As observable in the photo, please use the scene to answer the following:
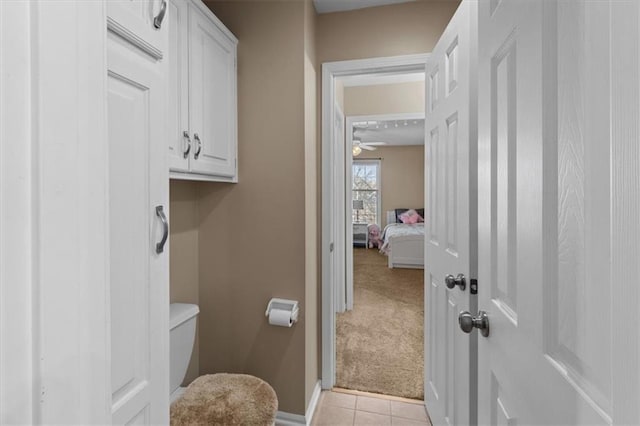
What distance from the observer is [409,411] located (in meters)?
1.99

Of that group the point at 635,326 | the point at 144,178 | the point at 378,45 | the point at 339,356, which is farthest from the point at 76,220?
the point at 339,356

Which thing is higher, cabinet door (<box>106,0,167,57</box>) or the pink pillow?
Answer: cabinet door (<box>106,0,167,57</box>)

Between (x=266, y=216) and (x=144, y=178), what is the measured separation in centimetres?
105

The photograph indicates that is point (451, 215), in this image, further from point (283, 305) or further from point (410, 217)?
point (410, 217)

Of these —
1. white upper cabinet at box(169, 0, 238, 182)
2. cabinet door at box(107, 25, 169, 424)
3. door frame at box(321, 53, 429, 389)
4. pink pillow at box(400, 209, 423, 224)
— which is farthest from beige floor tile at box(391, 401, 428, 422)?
pink pillow at box(400, 209, 423, 224)

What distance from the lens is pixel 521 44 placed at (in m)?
0.68

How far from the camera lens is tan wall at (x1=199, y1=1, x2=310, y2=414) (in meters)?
1.81

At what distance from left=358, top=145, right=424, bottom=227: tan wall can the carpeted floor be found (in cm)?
349

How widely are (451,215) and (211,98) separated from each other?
1321 mm

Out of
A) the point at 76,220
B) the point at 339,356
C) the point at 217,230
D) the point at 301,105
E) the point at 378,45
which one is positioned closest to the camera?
the point at 76,220

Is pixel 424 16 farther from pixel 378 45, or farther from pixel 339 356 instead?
pixel 339 356

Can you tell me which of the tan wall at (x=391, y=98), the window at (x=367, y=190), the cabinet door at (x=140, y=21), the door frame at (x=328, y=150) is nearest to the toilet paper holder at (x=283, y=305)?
the door frame at (x=328, y=150)

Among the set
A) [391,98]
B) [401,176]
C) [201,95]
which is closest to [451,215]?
[201,95]

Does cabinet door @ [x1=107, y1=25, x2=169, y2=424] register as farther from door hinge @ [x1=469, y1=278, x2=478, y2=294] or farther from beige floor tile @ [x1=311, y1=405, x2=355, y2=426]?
beige floor tile @ [x1=311, y1=405, x2=355, y2=426]
